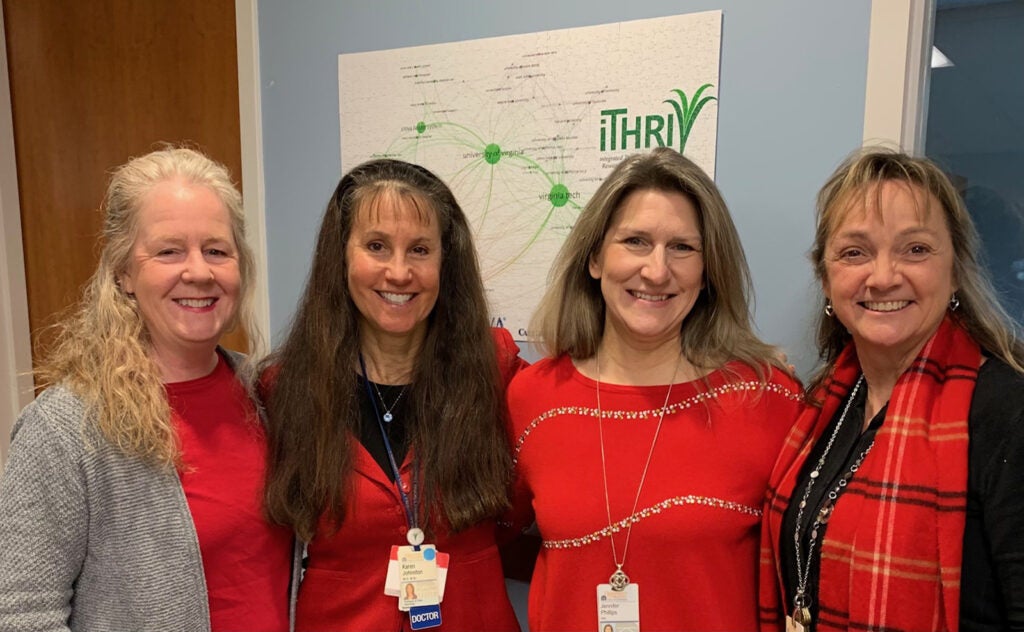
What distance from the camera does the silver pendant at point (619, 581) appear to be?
1.36m

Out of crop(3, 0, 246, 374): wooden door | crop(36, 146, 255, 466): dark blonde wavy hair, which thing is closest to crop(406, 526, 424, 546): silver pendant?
crop(36, 146, 255, 466): dark blonde wavy hair

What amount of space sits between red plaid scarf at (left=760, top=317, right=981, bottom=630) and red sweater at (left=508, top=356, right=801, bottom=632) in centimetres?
16

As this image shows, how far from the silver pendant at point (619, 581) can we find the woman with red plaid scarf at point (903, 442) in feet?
0.88

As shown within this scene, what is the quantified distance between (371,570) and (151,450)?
514mm

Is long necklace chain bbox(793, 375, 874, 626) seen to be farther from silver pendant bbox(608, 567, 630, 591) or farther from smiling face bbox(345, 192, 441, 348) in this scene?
smiling face bbox(345, 192, 441, 348)

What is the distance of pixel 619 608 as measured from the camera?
53.5 inches

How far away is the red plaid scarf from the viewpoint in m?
1.09

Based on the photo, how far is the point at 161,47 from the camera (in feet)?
7.89

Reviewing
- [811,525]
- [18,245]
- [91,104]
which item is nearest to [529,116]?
[811,525]

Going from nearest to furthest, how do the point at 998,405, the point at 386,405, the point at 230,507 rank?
the point at 998,405
the point at 230,507
the point at 386,405

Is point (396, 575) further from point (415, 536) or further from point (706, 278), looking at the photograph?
point (706, 278)

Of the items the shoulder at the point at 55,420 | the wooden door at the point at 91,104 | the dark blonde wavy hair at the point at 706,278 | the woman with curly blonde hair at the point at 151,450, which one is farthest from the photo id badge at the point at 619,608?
the wooden door at the point at 91,104

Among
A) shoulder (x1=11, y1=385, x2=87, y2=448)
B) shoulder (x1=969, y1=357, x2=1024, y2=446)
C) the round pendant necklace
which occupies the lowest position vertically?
the round pendant necklace

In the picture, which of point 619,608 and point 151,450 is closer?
point 151,450
